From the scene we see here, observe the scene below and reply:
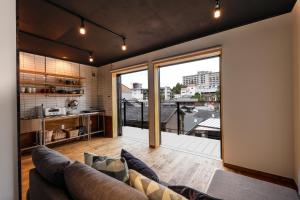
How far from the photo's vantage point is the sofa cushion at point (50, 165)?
99 centimetres

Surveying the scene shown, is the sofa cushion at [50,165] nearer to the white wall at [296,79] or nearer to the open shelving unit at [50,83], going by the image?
the white wall at [296,79]

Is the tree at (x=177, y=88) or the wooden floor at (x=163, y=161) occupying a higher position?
the tree at (x=177, y=88)

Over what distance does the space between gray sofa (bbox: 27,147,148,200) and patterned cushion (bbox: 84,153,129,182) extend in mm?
95

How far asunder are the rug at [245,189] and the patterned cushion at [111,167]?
4.95 feet

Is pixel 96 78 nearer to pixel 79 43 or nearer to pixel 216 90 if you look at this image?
pixel 79 43

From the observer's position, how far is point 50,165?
1076mm

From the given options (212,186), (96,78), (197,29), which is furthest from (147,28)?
(96,78)

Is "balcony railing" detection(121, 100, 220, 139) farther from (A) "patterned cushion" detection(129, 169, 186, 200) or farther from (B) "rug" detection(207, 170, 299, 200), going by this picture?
(A) "patterned cushion" detection(129, 169, 186, 200)

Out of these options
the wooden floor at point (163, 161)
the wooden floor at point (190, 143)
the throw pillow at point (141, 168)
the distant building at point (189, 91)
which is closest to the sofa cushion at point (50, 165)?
the throw pillow at point (141, 168)

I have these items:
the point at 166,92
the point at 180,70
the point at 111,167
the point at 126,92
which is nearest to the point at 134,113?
the point at 126,92

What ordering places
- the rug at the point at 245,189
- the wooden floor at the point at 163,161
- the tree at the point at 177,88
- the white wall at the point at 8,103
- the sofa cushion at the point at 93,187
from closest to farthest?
the sofa cushion at the point at 93,187 < the white wall at the point at 8,103 < the rug at the point at 245,189 < the wooden floor at the point at 163,161 < the tree at the point at 177,88

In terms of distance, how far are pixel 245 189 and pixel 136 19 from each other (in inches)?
114

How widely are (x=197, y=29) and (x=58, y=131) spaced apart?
4260 mm

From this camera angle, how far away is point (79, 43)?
3203 mm
